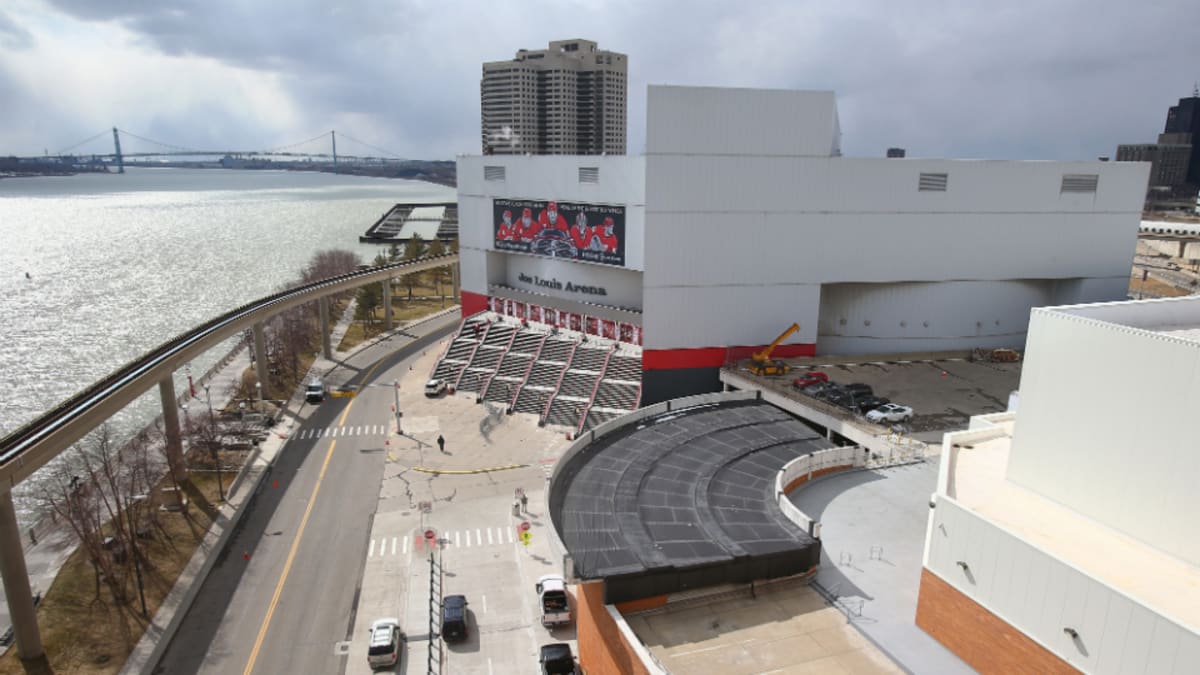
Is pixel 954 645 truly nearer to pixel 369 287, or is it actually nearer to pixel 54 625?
pixel 54 625

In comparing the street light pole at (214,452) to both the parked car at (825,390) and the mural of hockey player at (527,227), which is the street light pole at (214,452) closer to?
the mural of hockey player at (527,227)

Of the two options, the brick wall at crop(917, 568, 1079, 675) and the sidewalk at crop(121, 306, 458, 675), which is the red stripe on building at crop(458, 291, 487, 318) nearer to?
the sidewalk at crop(121, 306, 458, 675)

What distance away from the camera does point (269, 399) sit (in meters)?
51.5

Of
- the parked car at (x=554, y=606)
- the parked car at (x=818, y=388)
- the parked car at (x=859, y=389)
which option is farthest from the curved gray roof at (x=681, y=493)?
the parked car at (x=859, y=389)

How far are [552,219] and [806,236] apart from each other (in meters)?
18.5

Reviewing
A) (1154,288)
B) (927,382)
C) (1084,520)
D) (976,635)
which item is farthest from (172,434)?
(1154,288)

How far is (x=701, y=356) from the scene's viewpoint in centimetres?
4681

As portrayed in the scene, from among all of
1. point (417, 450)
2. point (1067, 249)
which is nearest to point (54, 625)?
point (417, 450)

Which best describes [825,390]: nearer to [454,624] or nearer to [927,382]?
[927,382]

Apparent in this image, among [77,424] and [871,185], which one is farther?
[871,185]

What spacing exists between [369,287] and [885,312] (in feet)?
171

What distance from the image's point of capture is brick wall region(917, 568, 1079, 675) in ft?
44.9

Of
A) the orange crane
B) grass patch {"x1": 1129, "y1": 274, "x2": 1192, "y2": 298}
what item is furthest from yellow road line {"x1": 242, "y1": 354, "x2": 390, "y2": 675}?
grass patch {"x1": 1129, "y1": 274, "x2": 1192, "y2": 298}

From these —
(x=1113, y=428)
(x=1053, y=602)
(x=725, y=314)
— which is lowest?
(x=725, y=314)
